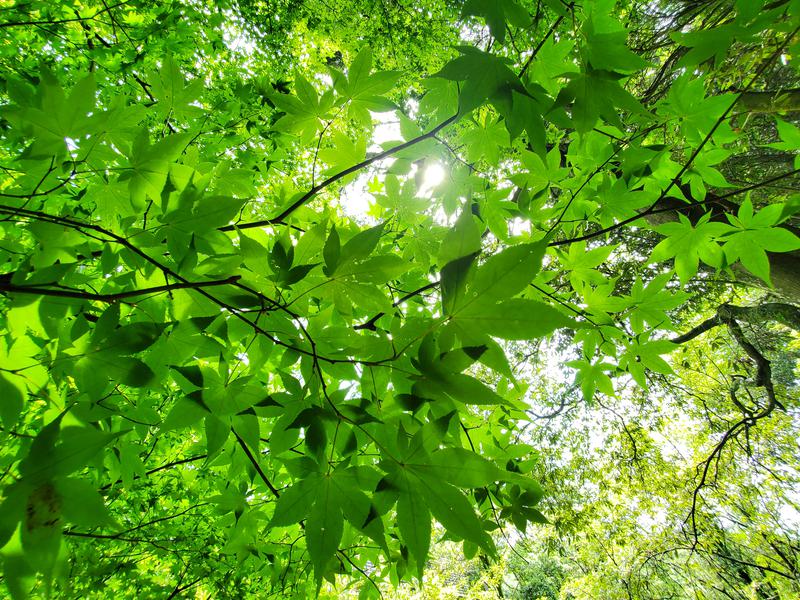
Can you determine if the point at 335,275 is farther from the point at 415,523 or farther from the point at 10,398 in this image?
the point at 10,398

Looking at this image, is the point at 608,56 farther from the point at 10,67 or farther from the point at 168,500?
the point at 168,500

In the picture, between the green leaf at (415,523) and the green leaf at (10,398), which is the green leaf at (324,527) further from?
the green leaf at (10,398)

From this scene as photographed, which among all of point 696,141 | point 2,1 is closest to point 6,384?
point 696,141

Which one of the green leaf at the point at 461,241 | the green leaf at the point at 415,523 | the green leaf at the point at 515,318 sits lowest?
the green leaf at the point at 415,523

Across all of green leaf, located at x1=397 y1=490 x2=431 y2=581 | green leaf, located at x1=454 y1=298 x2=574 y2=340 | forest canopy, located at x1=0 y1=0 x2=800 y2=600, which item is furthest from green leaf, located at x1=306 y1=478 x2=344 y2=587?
green leaf, located at x1=454 y1=298 x2=574 y2=340

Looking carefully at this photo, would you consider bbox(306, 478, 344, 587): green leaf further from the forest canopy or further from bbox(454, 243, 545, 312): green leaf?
bbox(454, 243, 545, 312): green leaf

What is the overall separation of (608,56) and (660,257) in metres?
0.71

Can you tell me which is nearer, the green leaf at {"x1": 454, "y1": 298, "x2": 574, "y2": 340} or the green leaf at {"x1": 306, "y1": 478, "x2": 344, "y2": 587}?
the green leaf at {"x1": 454, "y1": 298, "x2": 574, "y2": 340}

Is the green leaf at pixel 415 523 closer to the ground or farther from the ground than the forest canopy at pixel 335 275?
closer to the ground

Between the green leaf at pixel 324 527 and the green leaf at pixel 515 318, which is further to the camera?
the green leaf at pixel 324 527

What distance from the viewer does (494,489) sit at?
1.25 meters

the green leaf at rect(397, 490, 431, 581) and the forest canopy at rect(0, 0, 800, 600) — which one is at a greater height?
the forest canopy at rect(0, 0, 800, 600)

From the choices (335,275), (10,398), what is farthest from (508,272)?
(10,398)

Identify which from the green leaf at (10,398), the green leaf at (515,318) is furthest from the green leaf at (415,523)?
the green leaf at (10,398)
